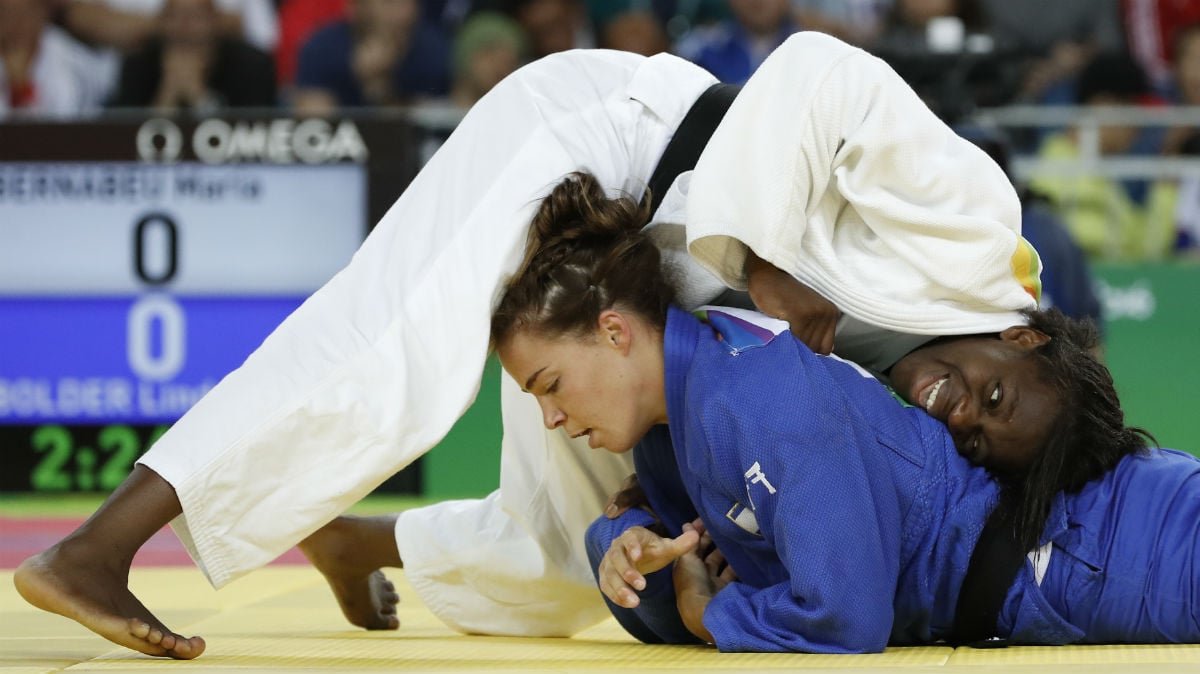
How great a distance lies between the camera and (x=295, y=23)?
7531 millimetres

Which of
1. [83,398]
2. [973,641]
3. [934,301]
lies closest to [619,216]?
[934,301]

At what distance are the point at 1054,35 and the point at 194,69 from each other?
3784 millimetres

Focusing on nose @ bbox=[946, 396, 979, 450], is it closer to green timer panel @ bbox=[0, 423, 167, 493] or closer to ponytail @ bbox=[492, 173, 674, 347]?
ponytail @ bbox=[492, 173, 674, 347]

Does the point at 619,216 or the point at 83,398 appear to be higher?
the point at 619,216

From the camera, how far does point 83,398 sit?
18.9 ft

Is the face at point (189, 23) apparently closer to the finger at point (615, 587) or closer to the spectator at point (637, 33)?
the spectator at point (637, 33)

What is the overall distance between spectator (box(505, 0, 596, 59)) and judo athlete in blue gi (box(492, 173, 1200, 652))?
4.98 m

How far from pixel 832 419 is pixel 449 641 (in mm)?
839

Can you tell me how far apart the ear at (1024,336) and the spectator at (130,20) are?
17.8 ft

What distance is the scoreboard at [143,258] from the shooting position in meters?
5.77

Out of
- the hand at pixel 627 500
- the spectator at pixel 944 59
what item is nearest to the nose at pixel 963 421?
the hand at pixel 627 500

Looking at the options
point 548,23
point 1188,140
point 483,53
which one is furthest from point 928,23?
point 483,53

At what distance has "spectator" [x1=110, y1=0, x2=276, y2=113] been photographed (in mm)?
7008

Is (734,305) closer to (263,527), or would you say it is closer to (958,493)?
(958,493)
